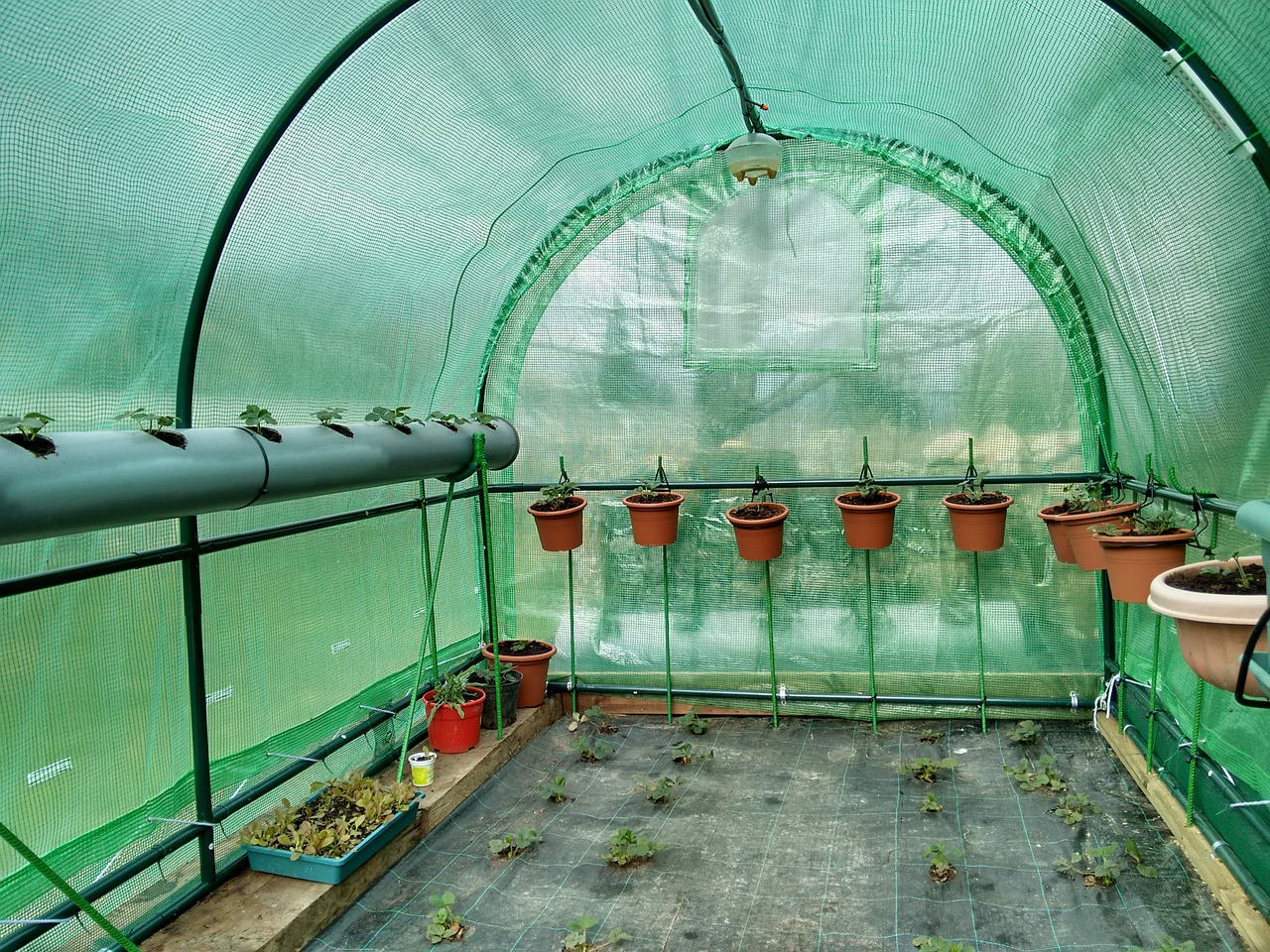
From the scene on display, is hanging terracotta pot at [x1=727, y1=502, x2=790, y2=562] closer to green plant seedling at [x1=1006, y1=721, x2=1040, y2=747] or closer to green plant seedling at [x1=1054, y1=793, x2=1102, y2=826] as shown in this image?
green plant seedling at [x1=1006, y1=721, x2=1040, y2=747]

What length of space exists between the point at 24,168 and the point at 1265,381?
11.2 ft

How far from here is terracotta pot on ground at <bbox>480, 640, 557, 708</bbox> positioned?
4.98 metres

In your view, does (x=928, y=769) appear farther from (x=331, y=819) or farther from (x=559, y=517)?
(x=331, y=819)

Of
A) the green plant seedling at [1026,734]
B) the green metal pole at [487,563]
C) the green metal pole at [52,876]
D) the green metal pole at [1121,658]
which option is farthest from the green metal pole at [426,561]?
the green metal pole at [1121,658]

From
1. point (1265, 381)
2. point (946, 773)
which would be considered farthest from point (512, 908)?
point (1265, 381)

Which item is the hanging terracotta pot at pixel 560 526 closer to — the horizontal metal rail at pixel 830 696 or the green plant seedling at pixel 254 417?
the horizontal metal rail at pixel 830 696

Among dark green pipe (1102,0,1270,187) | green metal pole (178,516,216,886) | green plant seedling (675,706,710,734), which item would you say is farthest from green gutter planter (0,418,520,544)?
dark green pipe (1102,0,1270,187)

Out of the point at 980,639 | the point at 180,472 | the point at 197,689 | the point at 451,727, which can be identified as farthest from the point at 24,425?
the point at 980,639

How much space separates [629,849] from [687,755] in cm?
108

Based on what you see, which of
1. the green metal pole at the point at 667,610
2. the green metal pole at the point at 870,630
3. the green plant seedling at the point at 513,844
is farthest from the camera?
the green metal pole at the point at 667,610

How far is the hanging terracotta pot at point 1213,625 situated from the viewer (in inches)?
76.4

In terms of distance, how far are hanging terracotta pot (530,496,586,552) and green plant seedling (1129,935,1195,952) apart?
313 cm

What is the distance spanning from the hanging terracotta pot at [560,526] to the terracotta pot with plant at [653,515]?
29 centimetres

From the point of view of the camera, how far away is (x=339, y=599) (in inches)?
158
